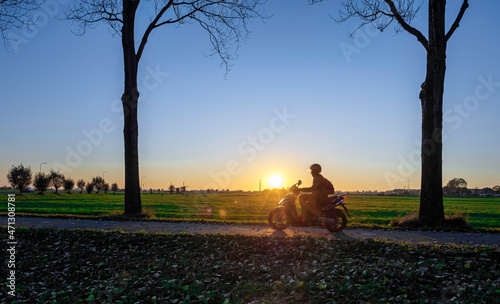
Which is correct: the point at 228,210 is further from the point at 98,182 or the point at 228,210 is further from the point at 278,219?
the point at 98,182

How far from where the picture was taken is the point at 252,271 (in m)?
8.30

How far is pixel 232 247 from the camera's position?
31.5 ft

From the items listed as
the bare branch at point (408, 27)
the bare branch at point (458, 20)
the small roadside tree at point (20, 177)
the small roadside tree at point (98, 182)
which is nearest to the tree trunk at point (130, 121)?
the bare branch at point (408, 27)

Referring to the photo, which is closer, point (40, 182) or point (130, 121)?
point (130, 121)

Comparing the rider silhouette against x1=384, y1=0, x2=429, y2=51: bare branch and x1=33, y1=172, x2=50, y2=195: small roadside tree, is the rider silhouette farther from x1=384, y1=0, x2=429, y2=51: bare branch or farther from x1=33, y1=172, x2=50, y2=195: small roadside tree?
x1=33, y1=172, x2=50, y2=195: small roadside tree

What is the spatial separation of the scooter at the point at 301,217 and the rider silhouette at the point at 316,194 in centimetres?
15

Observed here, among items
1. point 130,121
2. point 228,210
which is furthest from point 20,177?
point 130,121

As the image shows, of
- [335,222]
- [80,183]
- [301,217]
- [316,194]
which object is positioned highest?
[80,183]

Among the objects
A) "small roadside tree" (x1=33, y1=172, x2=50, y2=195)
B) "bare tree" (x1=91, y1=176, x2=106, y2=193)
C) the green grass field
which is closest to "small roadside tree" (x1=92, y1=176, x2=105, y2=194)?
"bare tree" (x1=91, y1=176, x2=106, y2=193)

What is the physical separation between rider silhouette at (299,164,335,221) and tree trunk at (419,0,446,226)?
15.2 feet

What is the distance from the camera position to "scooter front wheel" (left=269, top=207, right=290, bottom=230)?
1187cm

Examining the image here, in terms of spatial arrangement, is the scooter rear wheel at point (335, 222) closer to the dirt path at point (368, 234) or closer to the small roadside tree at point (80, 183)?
the dirt path at point (368, 234)

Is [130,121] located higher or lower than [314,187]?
higher

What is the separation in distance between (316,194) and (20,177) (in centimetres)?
7726
